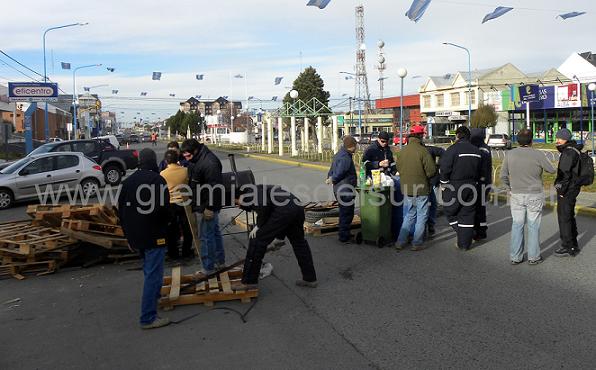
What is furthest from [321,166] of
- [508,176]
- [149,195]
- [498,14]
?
[149,195]

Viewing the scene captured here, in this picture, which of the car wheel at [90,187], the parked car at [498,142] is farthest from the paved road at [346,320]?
the parked car at [498,142]

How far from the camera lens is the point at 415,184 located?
25.3 feet

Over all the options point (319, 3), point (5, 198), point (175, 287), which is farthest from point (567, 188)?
point (5, 198)

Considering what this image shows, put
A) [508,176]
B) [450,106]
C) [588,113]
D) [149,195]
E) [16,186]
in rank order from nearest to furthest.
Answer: [149,195] → [508,176] → [16,186] → [588,113] → [450,106]

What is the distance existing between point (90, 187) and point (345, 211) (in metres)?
10.7

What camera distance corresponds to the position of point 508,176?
7.09 meters

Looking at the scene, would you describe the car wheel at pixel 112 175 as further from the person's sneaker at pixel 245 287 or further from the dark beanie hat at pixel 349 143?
the person's sneaker at pixel 245 287

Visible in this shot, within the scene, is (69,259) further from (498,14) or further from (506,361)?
(498,14)

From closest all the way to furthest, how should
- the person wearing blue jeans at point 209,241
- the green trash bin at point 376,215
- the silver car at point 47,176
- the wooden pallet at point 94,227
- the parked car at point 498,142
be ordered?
the person wearing blue jeans at point 209,241 → the wooden pallet at point 94,227 → the green trash bin at point 376,215 → the silver car at point 47,176 → the parked car at point 498,142

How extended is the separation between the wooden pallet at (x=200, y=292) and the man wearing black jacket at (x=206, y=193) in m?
0.57

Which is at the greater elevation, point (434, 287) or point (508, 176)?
point (508, 176)

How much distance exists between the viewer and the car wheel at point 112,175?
19.7 metres

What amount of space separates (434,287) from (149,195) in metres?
3.42

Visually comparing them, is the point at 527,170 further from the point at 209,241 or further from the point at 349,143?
the point at 209,241
